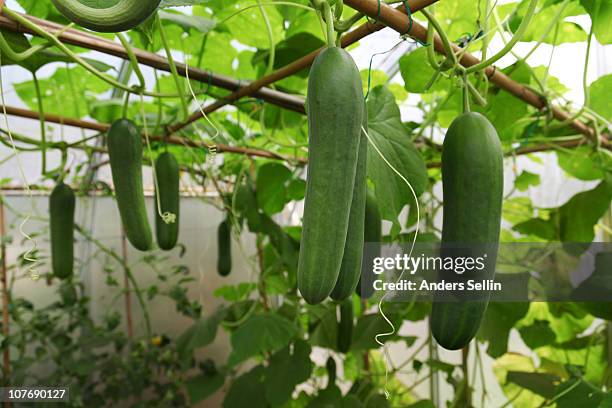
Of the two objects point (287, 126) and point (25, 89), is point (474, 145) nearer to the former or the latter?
point (287, 126)

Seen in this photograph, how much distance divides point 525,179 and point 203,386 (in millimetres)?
1404

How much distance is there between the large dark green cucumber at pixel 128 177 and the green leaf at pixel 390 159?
311 mm

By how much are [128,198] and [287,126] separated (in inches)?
27.6

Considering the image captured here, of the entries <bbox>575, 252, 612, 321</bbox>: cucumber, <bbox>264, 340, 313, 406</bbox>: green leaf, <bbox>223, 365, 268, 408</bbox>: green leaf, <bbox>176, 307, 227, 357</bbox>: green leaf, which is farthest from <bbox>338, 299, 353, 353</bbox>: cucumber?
<bbox>575, 252, 612, 321</bbox>: cucumber

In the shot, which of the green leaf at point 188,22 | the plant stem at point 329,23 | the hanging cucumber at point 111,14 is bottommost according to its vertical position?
the hanging cucumber at point 111,14

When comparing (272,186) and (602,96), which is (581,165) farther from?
(272,186)

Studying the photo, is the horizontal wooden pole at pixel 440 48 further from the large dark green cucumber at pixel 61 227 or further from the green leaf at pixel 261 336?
the green leaf at pixel 261 336

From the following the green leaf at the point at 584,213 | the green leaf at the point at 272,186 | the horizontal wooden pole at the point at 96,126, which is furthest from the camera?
the green leaf at the point at 272,186

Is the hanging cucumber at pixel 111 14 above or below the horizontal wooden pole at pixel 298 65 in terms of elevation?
below

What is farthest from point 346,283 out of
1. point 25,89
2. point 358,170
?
point 25,89

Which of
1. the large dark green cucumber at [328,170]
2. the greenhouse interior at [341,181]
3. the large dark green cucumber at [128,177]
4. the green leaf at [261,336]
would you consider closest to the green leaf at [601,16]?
the greenhouse interior at [341,181]

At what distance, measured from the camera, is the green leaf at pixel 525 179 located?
4.91 ft

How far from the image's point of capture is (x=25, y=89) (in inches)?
58.1

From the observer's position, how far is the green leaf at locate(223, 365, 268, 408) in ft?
4.94
